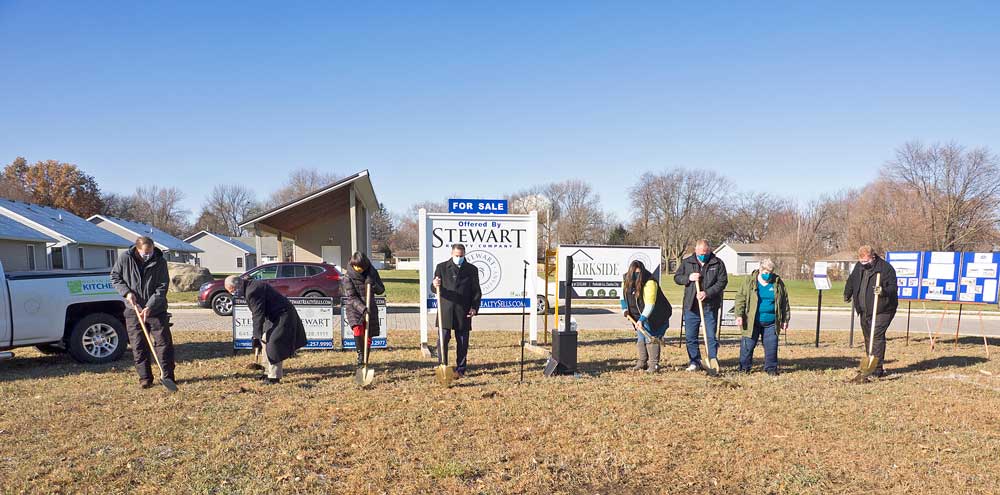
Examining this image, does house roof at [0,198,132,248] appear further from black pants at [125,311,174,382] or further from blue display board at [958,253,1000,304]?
blue display board at [958,253,1000,304]

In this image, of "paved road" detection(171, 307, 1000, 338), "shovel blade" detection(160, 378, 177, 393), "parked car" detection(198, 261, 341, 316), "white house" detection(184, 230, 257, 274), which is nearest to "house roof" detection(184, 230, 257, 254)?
"white house" detection(184, 230, 257, 274)

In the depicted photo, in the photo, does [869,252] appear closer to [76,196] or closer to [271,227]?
Result: [271,227]

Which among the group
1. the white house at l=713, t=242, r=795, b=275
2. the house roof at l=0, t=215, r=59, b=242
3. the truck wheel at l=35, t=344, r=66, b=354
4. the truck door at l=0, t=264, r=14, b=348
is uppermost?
the house roof at l=0, t=215, r=59, b=242

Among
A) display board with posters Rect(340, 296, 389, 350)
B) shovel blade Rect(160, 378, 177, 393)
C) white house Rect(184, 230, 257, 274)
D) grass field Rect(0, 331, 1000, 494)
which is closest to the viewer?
grass field Rect(0, 331, 1000, 494)

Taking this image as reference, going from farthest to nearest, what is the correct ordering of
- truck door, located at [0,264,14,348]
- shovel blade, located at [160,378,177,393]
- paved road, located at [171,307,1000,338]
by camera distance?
paved road, located at [171,307,1000,338] → truck door, located at [0,264,14,348] → shovel blade, located at [160,378,177,393]

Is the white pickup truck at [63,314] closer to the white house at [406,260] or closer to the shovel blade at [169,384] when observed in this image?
the shovel blade at [169,384]

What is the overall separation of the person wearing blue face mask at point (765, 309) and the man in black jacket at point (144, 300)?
7.40 m

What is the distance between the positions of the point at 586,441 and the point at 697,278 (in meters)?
3.51

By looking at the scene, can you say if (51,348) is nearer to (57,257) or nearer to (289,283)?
(289,283)

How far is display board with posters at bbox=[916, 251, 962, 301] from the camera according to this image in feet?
35.5

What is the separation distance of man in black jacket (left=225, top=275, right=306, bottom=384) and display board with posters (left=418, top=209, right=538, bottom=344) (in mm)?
2802

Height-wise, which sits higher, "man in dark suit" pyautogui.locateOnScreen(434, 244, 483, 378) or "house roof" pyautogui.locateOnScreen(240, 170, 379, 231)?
"house roof" pyautogui.locateOnScreen(240, 170, 379, 231)

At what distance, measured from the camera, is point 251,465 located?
4.22 metres

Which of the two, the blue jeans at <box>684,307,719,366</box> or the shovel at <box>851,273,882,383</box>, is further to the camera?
the blue jeans at <box>684,307,719,366</box>
